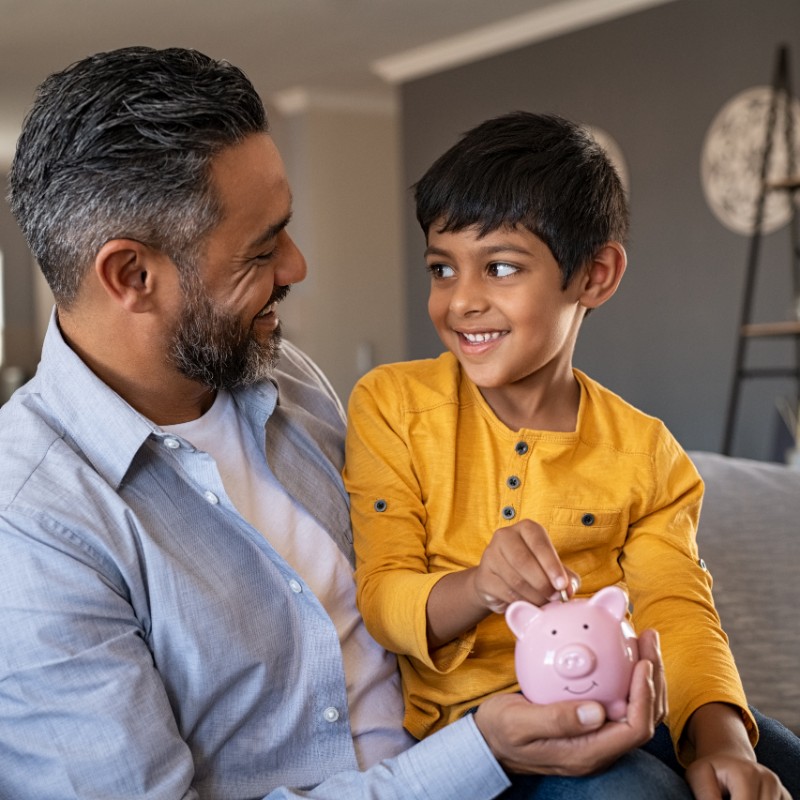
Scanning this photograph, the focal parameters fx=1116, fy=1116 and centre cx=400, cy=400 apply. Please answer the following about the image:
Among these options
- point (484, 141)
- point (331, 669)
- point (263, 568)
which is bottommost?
point (331, 669)

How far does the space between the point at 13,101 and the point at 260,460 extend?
781 centimetres

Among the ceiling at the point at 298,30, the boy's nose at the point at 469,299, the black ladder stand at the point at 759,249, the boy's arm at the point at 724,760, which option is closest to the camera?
the boy's arm at the point at 724,760

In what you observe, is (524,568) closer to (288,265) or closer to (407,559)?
(407,559)

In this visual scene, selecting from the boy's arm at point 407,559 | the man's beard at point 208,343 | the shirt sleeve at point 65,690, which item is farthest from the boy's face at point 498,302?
the shirt sleeve at point 65,690

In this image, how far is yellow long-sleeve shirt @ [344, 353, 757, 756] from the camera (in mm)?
1311

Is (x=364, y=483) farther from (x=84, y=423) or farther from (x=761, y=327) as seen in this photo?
(x=761, y=327)

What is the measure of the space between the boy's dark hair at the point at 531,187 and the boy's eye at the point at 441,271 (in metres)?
0.05

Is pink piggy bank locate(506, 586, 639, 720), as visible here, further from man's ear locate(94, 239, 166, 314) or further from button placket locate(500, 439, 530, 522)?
man's ear locate(94, 239, 166, 314)

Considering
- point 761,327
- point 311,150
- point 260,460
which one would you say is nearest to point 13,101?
point 311,150

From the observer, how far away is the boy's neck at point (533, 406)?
1.44m

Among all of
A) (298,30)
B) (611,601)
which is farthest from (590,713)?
(298,30)

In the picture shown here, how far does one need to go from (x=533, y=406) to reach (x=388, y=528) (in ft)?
0.84

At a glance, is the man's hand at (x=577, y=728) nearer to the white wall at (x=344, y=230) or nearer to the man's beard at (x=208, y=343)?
the man's beard at (x=208, y=343)

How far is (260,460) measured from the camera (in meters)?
1.45
